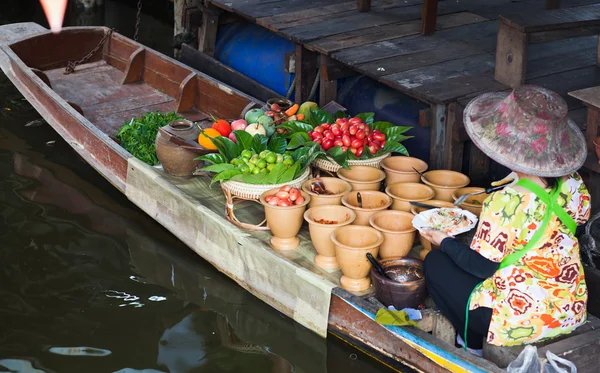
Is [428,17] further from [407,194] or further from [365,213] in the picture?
[365,213]

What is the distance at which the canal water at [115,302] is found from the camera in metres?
4.82

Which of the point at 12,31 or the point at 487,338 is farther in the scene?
the point at 12,31

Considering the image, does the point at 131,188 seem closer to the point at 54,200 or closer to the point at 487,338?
the point at 54,200

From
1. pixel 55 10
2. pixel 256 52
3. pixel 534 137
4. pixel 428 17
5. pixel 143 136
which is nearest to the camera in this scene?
pixel 534 137

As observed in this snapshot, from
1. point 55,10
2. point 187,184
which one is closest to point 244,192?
point 187,184

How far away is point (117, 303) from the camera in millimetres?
5352

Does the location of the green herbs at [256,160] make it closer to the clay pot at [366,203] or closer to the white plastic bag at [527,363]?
the clay pot at [366,203]

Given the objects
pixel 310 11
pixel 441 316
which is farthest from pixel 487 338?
pixel 310 11

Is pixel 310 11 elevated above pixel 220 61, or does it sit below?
above

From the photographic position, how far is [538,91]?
3828 mm

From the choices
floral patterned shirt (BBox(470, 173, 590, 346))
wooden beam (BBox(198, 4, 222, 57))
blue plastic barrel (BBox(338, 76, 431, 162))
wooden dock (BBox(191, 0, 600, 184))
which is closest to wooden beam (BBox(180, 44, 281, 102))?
wooden beam (BBox(198, 4, 222, 57))

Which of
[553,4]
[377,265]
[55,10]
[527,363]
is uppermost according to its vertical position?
[553,4]

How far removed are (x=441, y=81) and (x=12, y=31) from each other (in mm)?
4629

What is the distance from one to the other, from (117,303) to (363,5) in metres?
3.25
